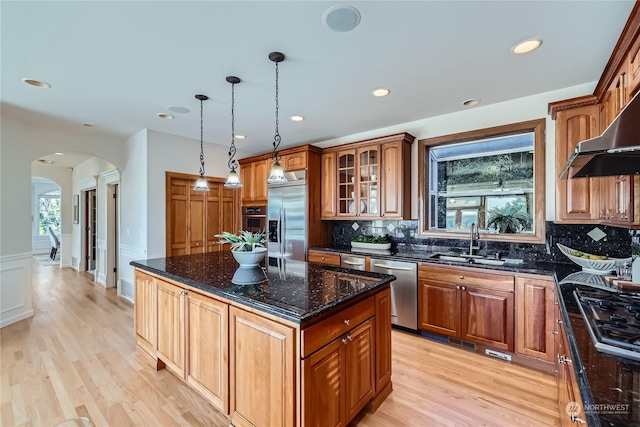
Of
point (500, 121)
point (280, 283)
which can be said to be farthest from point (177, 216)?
point (500, 121)

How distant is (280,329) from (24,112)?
14.1 ft

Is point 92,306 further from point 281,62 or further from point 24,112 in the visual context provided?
point 281,62

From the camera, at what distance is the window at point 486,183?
119 inches

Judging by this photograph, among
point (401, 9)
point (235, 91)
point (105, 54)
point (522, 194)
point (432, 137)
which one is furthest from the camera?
point (432, 137)

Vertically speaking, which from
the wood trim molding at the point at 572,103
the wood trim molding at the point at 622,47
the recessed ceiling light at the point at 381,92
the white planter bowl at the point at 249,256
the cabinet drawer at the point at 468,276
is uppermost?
the recessed ceiling light at the point at 381,92

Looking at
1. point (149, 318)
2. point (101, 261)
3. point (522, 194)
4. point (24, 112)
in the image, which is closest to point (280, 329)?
point (149, 318)

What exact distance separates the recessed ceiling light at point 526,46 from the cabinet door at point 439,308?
213 centimetres

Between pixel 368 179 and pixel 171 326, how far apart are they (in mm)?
2861

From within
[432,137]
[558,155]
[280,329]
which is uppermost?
[432,137]

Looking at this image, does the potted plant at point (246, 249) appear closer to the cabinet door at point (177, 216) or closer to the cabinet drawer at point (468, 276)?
the cabinet drawer at point (468, 276)

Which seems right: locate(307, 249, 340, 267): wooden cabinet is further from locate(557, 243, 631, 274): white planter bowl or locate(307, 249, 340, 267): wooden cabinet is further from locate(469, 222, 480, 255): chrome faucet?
locate(557, 243, 631, 274): white planter bowl

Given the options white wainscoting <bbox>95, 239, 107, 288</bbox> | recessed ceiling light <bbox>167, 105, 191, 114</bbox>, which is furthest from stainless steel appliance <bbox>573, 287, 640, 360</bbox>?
white wainscoting <bbox>95, 239, 107, 288</bbox>

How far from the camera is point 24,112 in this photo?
11.1 feet

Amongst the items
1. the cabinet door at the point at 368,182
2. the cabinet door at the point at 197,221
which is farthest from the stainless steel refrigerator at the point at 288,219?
the cabinet door at the point at 197,221
